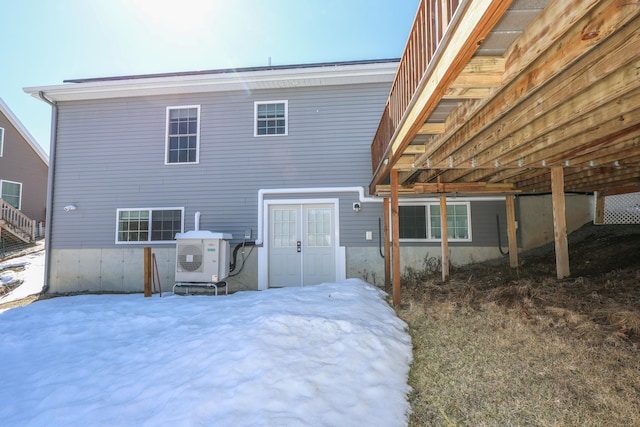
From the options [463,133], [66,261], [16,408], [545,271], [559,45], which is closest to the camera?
[559,45]

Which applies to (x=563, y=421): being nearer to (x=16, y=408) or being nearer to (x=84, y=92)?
(x=16, y=408)

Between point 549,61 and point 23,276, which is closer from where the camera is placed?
point 549,61

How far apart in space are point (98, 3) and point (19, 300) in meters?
6.92

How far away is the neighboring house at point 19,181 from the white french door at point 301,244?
37.0 ft

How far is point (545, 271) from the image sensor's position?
5129mm

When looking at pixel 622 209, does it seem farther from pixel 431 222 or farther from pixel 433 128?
pixel 433 128

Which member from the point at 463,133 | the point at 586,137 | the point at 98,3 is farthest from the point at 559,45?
the point at 98,3

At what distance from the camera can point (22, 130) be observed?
41.9ft

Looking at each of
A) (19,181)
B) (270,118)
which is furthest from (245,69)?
(19,181)

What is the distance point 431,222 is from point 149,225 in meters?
6.70

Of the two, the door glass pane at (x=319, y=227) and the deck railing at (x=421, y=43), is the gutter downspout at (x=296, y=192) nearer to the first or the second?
the door glass pane at (x=319, y=227)

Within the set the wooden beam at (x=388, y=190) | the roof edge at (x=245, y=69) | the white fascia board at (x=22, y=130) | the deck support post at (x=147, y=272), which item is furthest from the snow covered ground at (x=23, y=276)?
the wooden beam at (x=388, y=190)

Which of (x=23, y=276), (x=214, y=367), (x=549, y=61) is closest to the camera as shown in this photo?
(x=549, y=61)

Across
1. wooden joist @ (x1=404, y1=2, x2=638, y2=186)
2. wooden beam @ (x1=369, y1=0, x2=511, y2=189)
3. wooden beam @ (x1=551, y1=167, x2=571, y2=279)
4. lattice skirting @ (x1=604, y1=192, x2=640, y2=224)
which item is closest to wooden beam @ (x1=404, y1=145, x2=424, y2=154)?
wooden joist @ (x1=404, y1=2, x2=638, y2=186)
